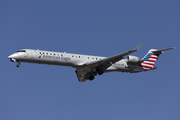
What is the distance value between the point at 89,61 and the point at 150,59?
277 inches

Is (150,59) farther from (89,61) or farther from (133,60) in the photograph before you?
(89,61)

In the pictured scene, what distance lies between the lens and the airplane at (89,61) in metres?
24.2

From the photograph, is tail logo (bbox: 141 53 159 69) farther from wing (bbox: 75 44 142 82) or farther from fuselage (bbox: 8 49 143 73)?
fuselage (bbox: 8 49 143 73)

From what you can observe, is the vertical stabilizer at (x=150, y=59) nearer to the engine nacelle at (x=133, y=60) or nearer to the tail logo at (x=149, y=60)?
the tail logo at (x=149, y=60)

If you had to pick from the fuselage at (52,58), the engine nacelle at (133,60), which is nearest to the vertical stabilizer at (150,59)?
the engine nacelle at (133,60)

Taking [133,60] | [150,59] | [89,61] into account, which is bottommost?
[133,60]

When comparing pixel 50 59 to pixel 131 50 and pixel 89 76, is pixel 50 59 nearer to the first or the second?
pixel 89 76

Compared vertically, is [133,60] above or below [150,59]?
below

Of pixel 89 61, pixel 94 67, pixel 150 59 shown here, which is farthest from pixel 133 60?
pixel 89 61

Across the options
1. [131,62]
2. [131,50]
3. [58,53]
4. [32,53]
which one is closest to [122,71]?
[131,62]

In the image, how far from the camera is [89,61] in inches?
1021

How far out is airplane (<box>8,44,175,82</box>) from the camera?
2417cm

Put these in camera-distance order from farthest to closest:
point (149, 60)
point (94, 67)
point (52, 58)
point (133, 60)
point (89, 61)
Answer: point (149, 60) → point (133, 60) → point (94, 67) → point (89, 61) → point (52, 58)

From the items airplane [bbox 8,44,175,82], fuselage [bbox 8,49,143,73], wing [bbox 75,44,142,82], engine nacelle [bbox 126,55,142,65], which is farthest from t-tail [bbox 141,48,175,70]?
fuselage [bbox 8,49,143,73]
